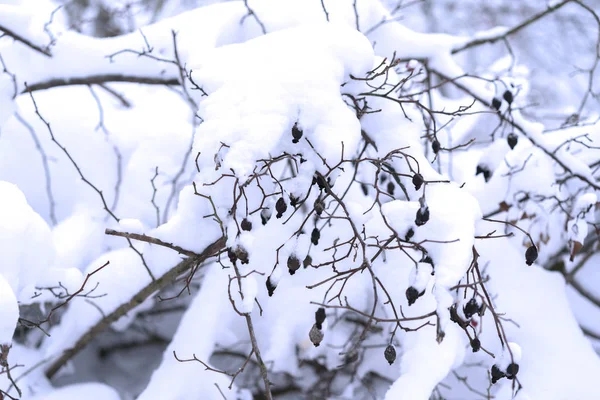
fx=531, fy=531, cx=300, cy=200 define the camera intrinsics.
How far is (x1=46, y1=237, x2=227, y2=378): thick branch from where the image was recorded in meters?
1.56

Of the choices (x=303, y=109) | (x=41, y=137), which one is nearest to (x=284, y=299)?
(x=303, y=109)

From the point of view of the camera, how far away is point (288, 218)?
4.48 feet

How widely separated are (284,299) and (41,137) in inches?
56.9

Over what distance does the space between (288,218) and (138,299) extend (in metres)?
0.90

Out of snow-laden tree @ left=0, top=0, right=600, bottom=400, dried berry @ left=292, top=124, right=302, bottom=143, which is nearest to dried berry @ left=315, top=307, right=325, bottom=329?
snow-laden tree @ left=0, top=0, right=600, bottom=400

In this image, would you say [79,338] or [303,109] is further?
[79,338]

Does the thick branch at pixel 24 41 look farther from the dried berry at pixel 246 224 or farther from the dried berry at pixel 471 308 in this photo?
the dried berry at pixel 471 308

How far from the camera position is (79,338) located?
2.19 meters

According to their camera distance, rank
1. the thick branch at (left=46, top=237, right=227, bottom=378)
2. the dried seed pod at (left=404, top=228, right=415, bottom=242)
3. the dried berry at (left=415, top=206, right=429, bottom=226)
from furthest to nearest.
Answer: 1. the thick branch at (left=46, top=237, right=227, bottom=378)
2. the dried seed pod at (left=404, top=228, right=415, bottom=242)
3. the dried berry at (left=415, top=206, right=429, bottom=226)

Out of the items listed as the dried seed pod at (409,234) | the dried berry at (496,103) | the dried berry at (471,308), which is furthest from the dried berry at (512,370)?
the dried berry at (496,103)

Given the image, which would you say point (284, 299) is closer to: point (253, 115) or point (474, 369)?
point (474, 369)

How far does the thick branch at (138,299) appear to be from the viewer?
156 cm

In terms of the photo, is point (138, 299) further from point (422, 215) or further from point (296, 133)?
point (422, 215)

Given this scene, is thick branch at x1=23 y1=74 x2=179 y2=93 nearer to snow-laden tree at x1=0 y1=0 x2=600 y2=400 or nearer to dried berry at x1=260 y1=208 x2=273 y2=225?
snow-laden tree at x1=0 y1=0 x2=600 y2=400
